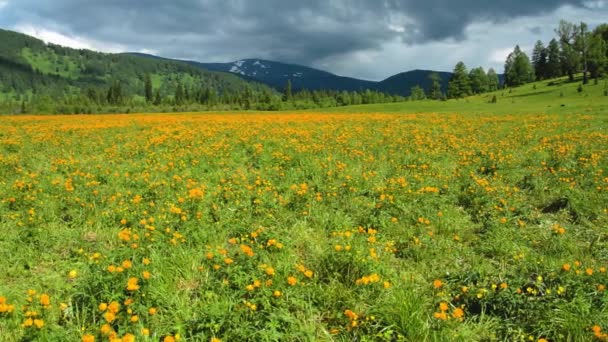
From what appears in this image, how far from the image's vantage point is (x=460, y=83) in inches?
3583

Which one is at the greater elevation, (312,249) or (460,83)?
(460,83)

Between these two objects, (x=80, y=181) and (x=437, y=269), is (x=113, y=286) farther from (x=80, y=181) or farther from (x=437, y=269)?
(x=80, y=181)

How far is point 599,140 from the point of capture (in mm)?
13219

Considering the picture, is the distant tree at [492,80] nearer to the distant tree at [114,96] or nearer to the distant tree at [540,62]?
the distant tree at [540,62]

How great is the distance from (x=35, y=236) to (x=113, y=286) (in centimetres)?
310

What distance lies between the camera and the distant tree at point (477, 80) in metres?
96.1

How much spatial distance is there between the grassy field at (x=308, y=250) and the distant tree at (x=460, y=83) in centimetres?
8781

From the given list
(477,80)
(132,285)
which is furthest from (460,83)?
(132,285)

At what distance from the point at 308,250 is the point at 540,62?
414 ft

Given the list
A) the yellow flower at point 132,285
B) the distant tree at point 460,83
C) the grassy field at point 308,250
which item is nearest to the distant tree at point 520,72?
the distant tree at point 460,83

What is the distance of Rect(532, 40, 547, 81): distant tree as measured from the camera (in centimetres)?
10169

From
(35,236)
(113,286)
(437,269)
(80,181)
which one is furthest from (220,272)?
(80,181)

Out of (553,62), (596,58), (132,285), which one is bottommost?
(132,285)

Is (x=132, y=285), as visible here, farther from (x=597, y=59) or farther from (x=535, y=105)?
(x=597, y=59)
